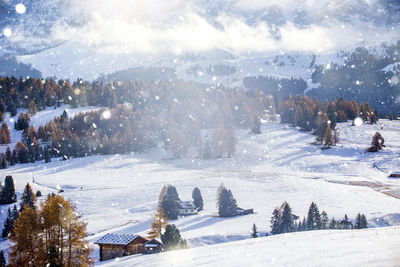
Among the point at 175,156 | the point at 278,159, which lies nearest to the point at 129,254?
the point at 278,159

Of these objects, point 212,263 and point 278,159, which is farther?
point 278,159

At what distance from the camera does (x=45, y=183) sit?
73.7m

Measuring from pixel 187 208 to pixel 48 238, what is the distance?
29448mm

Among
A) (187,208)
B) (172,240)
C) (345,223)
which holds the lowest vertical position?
(345,223)

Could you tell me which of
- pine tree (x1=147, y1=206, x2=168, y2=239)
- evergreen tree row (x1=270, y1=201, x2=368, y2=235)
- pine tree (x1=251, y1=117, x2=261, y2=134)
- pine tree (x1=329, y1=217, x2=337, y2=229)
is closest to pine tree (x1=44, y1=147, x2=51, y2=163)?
pine tree (x1=147, y1=206, x2=168, y2=239)

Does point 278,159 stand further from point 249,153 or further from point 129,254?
point 129,254

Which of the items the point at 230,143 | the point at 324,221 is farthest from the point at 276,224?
the point at 230,143

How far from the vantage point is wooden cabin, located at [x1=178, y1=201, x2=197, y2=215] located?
174ft

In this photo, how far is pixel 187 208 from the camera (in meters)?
53.1

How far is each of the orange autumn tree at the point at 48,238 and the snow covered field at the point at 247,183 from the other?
5021 millimetres

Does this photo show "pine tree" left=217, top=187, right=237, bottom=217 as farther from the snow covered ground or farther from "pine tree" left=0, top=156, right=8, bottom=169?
the snow covered ground

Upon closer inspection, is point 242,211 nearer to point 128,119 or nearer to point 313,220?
point 313,220

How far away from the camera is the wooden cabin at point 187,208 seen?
2084 inches

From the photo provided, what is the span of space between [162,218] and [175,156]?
2465 inches
